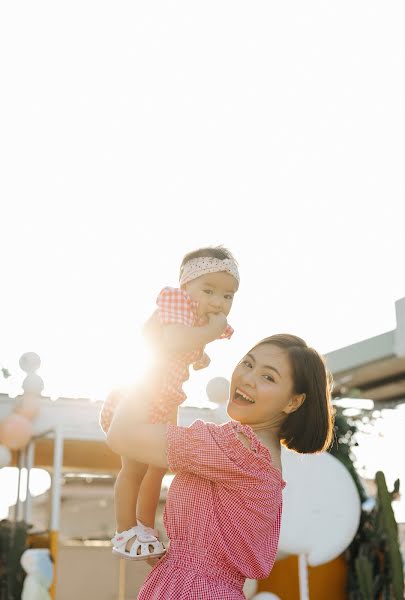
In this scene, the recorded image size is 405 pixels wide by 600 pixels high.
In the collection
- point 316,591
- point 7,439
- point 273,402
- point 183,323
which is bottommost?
point 316,591

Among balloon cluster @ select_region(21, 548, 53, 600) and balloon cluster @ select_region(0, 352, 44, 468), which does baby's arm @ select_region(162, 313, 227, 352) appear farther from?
balloon cluster @ select_region(0, 352, 44, 468)

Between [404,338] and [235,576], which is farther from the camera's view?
[404,338]

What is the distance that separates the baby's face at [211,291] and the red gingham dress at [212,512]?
29 cm

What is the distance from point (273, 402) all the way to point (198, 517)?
0.33m

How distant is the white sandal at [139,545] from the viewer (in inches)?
79.0

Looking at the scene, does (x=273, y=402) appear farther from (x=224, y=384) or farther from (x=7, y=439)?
(x=7, y=439)

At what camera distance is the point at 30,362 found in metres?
8.65

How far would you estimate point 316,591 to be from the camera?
8555 mm

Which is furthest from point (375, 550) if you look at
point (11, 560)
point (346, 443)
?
point (11, 560)

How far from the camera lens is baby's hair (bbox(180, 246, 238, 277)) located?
2158 mm

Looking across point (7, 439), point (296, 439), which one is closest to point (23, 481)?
point (7, 439)

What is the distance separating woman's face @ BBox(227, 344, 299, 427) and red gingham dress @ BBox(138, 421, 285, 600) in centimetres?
5

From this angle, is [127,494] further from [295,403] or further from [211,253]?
[211,253]

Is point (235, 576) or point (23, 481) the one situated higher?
point (23, 481)
